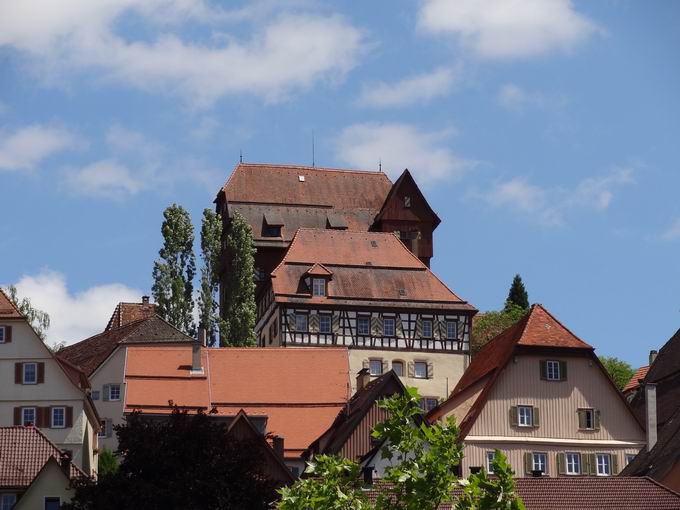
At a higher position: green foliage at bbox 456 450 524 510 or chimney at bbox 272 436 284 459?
chimney at bbox 272 436 284 459

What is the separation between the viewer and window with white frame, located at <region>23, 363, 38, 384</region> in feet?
271

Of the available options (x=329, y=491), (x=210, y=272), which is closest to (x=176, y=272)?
(x=210, y=272)

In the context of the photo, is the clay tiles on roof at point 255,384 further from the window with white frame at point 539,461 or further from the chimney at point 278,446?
the window with white frame at point 539,461

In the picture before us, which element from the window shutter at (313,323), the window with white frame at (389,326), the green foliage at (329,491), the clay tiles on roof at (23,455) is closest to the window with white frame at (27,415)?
the clay tiles on roof at (23,455)

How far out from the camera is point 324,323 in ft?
330

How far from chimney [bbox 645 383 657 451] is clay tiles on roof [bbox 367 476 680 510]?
1390 centimetres

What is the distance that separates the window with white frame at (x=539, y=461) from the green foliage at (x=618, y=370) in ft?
143

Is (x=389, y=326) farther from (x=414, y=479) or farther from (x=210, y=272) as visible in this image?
(x=414, y=479)

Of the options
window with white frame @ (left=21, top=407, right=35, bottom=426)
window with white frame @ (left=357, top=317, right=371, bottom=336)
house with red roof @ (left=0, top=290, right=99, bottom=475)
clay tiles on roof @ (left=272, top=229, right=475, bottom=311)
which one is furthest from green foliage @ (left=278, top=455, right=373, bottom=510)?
clay tiles on roof @ (left=272, top=229, right=475, bottom=311)

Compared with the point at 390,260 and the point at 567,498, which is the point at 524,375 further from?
the point at 390,260

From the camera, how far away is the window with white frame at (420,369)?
98812mm

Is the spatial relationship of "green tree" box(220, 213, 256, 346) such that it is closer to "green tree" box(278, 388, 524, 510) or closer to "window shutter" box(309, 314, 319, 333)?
"window shutter" box(309, 314, 319, 333)

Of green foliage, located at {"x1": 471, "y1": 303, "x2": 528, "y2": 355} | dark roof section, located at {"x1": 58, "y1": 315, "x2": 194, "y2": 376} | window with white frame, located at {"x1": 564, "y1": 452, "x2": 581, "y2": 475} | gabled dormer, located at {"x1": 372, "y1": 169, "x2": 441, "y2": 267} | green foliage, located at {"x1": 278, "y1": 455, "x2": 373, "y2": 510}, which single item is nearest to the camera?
green foliage, located at {"x1": 278, "y1": 455, "x2": 373, "y2": 510}

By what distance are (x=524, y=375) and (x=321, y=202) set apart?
41635 mm
